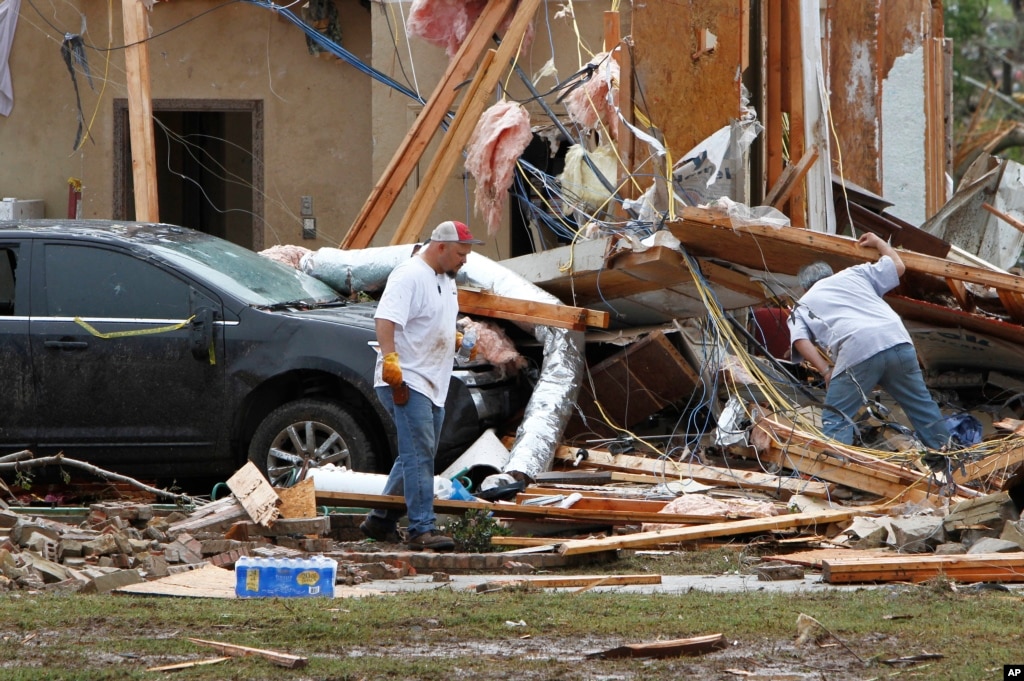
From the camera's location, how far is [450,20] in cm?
1401

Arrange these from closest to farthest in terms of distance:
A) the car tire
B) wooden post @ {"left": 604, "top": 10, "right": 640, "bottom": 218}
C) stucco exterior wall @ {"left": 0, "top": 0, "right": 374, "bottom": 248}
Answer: the car tire, wooden post @ {"left": 604, "top": 10, "right": 640, "bottom": 218}, stucco exterior wall @ {"left": 0, "top": 0, "right": 374, "bottom": 248}

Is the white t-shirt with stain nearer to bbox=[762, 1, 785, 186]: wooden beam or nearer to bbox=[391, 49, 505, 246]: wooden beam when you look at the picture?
bbox=[391, 49, 505, 246]: wooden beam

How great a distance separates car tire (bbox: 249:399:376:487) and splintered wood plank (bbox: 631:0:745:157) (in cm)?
347

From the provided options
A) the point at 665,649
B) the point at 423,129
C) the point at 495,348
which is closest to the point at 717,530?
the point at 495,348

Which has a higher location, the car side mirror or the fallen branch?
the car side mirror

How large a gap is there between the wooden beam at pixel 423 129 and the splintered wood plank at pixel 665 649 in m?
8.12

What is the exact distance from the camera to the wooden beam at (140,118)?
43.0 ft

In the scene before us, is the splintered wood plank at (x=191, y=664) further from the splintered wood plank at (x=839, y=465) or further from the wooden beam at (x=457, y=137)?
the wooden beam at (x=457, y=137)

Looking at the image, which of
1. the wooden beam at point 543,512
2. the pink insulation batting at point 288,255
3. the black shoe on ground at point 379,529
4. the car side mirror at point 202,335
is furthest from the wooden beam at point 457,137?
the black shoe on ground at point 379,529

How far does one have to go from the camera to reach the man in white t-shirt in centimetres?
799

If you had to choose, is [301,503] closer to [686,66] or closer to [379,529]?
[379,529]

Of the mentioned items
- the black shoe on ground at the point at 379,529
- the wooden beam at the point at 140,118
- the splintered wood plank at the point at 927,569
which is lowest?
the black shoe on ground at the point at 379,529

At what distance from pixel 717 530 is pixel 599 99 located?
17.5ft

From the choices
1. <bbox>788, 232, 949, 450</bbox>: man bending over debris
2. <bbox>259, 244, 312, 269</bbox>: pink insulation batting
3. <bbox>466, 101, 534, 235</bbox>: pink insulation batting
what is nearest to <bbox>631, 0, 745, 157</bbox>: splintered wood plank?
<bbox>466, 101, 534, 235</bbox>: pink insulation batting
